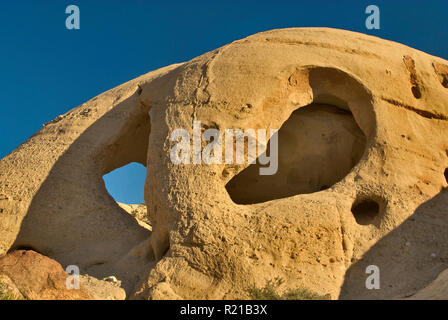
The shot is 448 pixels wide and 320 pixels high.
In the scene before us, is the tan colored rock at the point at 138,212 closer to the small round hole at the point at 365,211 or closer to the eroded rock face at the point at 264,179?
the eroded rock face at the point at 264,179

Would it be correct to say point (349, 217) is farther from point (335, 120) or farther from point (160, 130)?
point (160, 130)

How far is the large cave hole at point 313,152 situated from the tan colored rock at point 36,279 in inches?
145

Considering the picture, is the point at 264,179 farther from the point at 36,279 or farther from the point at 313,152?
the point at 36,279

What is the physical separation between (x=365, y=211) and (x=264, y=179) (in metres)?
1.89

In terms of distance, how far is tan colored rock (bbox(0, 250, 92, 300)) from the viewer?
6.31 metres

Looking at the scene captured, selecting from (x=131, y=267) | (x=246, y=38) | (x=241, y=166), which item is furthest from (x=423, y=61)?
(x=131, y=267)

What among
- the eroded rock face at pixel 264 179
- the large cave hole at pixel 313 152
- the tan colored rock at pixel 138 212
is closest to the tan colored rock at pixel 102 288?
the eroded rock face at pixel 264 179

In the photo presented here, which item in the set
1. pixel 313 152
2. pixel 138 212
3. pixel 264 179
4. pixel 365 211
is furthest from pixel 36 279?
pixel 138 212

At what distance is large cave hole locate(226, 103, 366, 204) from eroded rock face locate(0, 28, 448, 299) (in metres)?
0.02

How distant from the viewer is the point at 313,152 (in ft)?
29.9

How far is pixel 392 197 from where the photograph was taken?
25.2ft

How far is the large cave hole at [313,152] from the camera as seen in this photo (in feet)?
29.8

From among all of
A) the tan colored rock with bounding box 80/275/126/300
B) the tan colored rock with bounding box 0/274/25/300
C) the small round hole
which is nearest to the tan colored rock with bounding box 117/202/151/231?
the tan colored rock with bounding box 80/275/126/300

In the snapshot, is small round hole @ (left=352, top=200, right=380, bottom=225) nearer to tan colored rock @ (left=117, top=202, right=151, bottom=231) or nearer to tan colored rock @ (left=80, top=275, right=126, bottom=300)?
tan colored rock @ (left=80, top=275, right=126, bottom=300)
